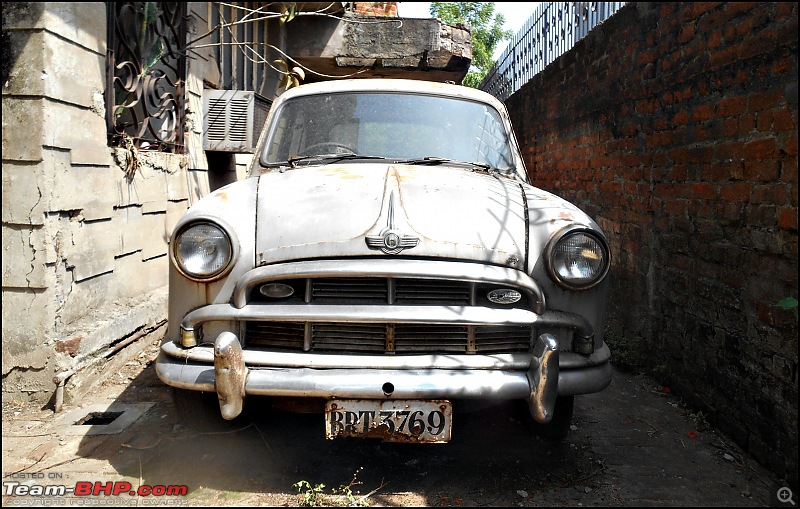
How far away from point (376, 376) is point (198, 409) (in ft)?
3.17

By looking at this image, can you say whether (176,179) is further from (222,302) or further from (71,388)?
(222,302)

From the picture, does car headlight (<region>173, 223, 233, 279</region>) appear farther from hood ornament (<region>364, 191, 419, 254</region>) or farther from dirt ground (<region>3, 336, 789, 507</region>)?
dirt ground (<region>3, 336, 789, 507</region>)

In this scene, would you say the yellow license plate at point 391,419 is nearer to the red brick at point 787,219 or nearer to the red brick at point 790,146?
the red brick at point 787,219

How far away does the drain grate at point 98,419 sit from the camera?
3283mm

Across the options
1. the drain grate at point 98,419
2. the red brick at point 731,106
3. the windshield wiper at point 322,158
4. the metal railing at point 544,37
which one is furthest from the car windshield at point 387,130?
the metal railing at point 544,37

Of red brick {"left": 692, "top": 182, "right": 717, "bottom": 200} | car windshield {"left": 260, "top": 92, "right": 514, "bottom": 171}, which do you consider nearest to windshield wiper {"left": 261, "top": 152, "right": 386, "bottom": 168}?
car windshield {"left": 260, "top": 92, "right": 514, "bottom": 171}

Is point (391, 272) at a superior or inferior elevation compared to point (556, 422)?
superior

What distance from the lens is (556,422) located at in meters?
2.95

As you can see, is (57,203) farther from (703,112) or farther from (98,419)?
(703,112)

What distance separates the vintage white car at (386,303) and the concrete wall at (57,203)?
1.16 m

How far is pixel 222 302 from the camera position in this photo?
2.54 m

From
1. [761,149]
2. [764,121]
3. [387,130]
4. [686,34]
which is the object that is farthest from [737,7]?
[387,130]

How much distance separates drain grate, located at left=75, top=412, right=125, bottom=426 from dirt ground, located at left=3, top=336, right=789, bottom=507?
0.05 meters

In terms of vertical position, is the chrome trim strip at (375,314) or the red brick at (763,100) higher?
the red brick at (763,100)
